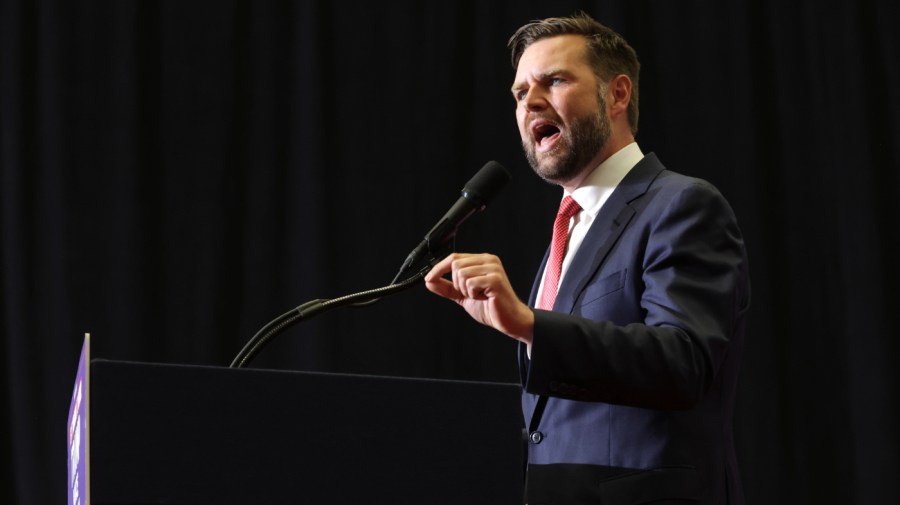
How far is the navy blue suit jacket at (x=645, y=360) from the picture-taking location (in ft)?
4.75

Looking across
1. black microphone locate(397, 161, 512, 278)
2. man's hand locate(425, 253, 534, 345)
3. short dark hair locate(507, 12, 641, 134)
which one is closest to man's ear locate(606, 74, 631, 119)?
short dark hair locate(507, 12, 641, 134)

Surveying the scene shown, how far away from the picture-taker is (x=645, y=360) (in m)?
1.46

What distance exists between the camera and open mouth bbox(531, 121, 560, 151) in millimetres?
2113

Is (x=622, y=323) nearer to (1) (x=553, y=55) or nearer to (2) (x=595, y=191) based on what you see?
(2) (x=595, y=191)

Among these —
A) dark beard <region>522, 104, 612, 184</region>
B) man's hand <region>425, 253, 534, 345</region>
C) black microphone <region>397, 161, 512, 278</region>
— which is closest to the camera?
man's hand <region>425, 253, 534, 345</region>

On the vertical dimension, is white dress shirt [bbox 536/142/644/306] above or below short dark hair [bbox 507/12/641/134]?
below

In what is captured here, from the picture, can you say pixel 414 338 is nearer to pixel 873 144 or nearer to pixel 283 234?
pixel 283 234

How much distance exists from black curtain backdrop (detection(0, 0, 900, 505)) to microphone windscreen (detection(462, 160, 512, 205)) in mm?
1676

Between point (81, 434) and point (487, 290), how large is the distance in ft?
1.64

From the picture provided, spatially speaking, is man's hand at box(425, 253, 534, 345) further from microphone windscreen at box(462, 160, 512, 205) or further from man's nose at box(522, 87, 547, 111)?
man's nose at box(522, 87, 547, 111)

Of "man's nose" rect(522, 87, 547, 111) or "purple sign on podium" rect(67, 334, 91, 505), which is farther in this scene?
"man's nose" rect(522, 87, 547, 111)

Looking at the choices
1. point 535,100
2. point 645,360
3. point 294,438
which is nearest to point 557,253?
point 535,100

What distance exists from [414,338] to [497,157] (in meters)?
0.65

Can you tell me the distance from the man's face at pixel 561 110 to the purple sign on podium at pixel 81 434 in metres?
1.13
